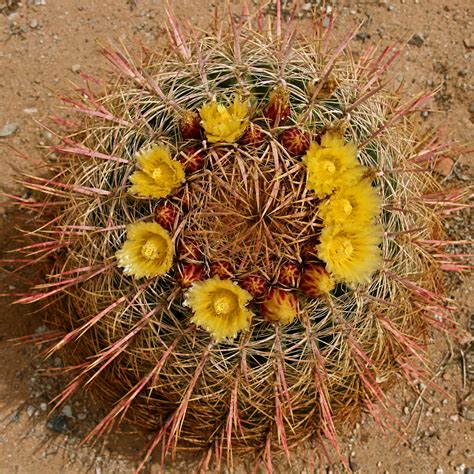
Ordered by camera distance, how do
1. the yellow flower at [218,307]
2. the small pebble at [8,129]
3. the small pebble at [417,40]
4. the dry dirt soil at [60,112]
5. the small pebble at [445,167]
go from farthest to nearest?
the small pebble at [417,40]
the small pebble at [8,129]
the small pebble at [445,167]
the dry dirt soil at [60,112]
the yellow flower at [218,307]

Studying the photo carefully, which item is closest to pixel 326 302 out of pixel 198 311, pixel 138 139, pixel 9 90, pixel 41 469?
pixel 198 311

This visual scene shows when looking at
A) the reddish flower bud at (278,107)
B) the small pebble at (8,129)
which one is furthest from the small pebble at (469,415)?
the small pebble at (8,129)

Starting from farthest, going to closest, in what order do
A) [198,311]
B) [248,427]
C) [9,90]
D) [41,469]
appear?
[9,90] → [41,469] → [248,427] → [198,311]

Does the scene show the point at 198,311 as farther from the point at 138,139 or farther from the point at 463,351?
the point at 463,351

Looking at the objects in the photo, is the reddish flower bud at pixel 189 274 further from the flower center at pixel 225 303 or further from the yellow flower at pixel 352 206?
the yellow flower at pixel 352 206

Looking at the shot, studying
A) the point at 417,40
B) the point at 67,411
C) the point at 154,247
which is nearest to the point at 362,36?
the point at 417,40

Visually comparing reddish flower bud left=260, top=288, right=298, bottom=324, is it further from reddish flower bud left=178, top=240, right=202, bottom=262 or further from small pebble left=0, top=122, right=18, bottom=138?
small pebble left=0, top=122, right=18, bottom=138

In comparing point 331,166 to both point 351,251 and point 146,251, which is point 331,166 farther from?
point 146,251
